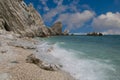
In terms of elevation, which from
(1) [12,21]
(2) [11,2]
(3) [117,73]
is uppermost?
(2) [11,2]

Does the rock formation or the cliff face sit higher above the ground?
the cliff face

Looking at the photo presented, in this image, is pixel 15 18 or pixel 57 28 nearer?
pixel 15 18

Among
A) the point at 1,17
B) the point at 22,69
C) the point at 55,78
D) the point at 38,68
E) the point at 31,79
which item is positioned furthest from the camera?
the point at 1,17

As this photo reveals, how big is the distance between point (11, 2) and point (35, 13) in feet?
128

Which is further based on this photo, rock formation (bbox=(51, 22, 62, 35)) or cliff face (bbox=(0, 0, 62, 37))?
rock formation (bbox=(51, 22, 62, 35))

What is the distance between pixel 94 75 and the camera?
669 inches

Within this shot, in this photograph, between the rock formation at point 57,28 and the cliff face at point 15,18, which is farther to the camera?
the rock formation at point 57,28

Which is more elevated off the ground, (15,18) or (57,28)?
(15,18)

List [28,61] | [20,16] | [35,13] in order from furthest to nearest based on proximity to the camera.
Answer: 1. [35,13]
2. [20,16]
3. [28,61]

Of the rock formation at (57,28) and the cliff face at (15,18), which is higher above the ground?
the cliff face at (15,18)

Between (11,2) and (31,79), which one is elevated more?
(11,2)

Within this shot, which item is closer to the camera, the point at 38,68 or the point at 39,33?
the point at 38,68

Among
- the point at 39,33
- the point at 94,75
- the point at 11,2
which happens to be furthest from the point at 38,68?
the point at 39,33

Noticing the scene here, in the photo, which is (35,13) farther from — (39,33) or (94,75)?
(94,75)
